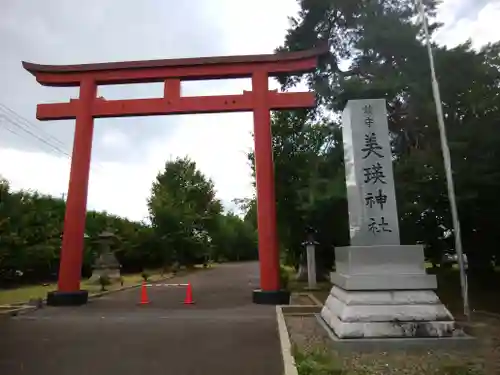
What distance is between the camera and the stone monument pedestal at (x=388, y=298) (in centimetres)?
675

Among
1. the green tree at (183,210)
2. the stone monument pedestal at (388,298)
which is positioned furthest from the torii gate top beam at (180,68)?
the green tree at (183,210)

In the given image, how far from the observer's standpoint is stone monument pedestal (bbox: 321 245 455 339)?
675 cm

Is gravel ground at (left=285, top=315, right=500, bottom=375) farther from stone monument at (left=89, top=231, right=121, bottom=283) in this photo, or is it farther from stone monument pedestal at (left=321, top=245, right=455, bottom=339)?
stone monument at (left=89, top=231, right=121, bottom=283)

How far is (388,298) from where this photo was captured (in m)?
6.97

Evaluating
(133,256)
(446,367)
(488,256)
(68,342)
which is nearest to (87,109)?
(68,342)

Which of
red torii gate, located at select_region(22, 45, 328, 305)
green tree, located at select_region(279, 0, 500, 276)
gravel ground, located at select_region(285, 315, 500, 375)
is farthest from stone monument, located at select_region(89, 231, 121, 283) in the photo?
gravel ground, located at select_region(285, 315, 500, 375)

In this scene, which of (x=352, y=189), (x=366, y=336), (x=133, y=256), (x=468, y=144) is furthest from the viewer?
(x=133, y=256)

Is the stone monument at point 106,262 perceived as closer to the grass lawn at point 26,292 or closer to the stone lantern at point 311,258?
the grass lawn at point 26,292

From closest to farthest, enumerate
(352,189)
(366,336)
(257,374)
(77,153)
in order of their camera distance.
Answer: (257,374) < (366,336) < (352,189) < (77,153)

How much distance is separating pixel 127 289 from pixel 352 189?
45.4 feet

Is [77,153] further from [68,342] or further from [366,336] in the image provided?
[366,336]

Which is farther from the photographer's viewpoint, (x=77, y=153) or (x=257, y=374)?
(x=77, y=153)

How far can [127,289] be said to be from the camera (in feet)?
61.7

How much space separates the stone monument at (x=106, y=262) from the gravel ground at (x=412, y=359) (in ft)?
57.6
